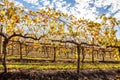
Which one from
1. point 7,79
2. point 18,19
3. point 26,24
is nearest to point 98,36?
point 26,24

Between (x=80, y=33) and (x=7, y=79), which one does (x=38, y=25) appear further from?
(x=7, y=79)

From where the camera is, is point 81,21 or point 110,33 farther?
point 81,21

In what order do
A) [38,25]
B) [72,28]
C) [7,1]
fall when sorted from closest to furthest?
[7,1]
[38,25]
[72,28]

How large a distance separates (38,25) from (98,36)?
171 inches

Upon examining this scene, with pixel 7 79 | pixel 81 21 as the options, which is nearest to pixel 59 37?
pixel 81 21

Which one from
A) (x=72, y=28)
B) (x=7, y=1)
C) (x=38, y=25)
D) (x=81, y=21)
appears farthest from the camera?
(x=81, y=21)

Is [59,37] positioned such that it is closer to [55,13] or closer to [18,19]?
[55,13]

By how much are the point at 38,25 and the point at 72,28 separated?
2480 millimetres

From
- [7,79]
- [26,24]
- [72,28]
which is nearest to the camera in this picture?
[7,79]

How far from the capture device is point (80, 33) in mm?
17891

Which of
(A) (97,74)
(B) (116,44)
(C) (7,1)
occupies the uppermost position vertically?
(C) (7,1)

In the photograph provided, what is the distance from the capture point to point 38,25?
15.9m

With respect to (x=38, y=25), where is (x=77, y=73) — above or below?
below

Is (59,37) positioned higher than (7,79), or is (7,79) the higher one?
(59,37)
